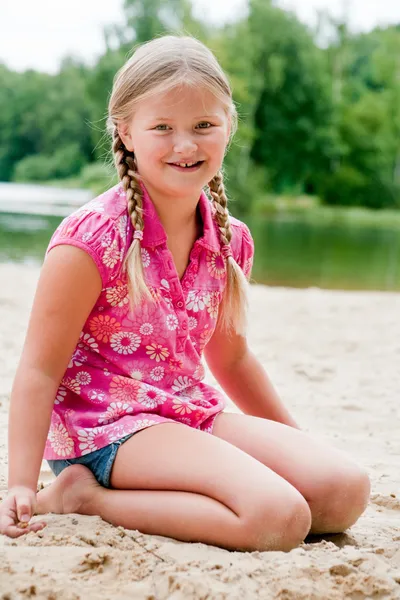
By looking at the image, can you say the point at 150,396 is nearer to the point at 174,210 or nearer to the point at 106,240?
the point at 106,240

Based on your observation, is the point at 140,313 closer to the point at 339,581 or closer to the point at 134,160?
the point at 134,160

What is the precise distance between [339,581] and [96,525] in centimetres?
62

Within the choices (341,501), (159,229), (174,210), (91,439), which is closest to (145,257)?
(159,229)

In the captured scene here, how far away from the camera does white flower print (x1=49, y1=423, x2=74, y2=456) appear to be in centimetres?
209

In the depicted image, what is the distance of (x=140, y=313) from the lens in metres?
2.10

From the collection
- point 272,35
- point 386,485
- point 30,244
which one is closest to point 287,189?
point 272,35

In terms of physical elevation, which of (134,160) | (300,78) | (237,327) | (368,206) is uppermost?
(300,78)

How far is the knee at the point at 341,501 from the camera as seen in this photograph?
7.02 ft

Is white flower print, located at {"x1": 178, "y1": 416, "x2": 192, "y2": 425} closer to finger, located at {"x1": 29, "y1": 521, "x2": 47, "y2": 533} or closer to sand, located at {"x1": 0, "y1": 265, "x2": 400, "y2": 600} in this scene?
sand, located at {"x1": 0, "y1": 265, "x2": 400, "y2": 600}

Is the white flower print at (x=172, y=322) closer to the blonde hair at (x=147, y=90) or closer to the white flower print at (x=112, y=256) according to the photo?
the blonde hair at (x=147, y=90)

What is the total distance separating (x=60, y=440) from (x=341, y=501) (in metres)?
0.79

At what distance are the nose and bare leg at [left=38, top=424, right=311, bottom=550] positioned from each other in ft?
2.41

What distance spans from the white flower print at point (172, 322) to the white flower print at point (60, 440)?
40 centimetres

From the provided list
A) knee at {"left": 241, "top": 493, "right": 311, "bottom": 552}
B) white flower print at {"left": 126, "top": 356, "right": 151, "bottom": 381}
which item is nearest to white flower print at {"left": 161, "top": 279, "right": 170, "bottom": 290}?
white flower print at {"left": 126, "top": 356, "right": 151, "bottom": 381}
